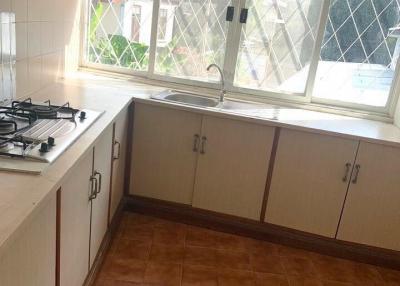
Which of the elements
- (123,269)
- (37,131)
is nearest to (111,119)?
(37,131)

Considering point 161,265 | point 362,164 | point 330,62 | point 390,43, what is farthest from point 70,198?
point 390,43

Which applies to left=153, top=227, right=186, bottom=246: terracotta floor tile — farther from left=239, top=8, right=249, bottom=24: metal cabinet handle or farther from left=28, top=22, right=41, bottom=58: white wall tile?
left=239, top=8, right=249, bottom=24: metal cabinet handle

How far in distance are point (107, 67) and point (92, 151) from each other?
1581 millimetres

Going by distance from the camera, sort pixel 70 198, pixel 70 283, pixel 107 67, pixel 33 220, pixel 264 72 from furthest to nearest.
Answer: pixel 107 67, pixel 264 72, pixel 70 283, pixel 70 198, pixel 33 220

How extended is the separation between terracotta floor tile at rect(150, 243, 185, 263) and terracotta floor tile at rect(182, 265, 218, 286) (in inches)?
3.8

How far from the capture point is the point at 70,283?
5.29 feet

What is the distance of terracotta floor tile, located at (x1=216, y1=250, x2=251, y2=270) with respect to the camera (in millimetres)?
2391

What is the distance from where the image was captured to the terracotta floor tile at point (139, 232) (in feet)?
8.39

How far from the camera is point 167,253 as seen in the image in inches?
95.9

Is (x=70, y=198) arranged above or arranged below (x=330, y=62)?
below

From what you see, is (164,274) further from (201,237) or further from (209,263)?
(201,237)

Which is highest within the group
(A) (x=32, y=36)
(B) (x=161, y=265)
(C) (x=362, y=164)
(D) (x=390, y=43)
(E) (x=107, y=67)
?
(D) (x=390, y=43)

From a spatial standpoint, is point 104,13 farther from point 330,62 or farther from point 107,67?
point 330,62

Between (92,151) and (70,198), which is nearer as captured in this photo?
(70,198)
